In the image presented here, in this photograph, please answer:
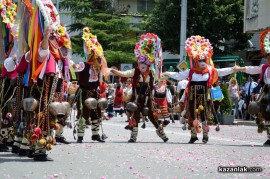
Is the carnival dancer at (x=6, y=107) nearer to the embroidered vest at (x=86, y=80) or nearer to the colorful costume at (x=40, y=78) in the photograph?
the colorful costume at (x=40, y=78)

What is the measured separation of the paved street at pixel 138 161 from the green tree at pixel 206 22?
25.9m

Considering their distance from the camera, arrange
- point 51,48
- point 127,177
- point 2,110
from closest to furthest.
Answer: point 127,177 < point 51,48 < point 2,110

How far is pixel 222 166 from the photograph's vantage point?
32.1 feet

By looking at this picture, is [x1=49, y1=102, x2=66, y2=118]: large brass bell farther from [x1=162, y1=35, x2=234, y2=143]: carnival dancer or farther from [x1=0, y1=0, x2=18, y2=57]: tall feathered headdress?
[x1=162, y1=35, x2=234, y2=143]: carnival dancer

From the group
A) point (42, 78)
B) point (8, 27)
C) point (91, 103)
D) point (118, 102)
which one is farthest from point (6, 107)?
point (118, 102)

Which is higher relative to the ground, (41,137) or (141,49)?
(141,49)

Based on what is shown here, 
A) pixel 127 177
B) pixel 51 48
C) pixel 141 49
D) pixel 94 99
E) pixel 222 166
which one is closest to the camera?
pixel 127 177

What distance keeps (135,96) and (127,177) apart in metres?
5.74

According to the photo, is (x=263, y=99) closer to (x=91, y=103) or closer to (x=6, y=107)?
(x=91, y=103)

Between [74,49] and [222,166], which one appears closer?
[222,166]

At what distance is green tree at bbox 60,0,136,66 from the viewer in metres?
46.8

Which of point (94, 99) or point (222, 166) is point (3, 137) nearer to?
point (94, 99)

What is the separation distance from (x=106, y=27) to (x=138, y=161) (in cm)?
3748

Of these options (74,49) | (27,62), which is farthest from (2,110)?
(74,49)
